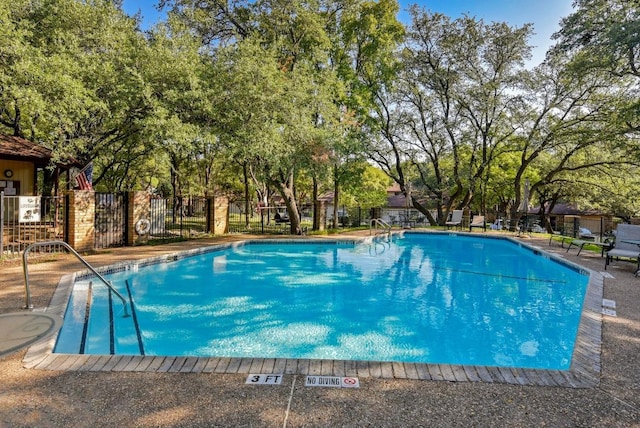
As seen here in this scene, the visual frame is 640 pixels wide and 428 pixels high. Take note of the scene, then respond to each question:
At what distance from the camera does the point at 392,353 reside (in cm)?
479

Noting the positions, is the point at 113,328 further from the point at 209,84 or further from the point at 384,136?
the point at 384,136

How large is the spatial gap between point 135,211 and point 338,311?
8109 mm

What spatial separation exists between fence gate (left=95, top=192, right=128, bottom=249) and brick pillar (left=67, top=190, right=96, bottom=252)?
0.48 m

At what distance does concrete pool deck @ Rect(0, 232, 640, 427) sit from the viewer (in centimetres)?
248

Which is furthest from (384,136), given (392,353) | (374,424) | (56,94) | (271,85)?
(374,424)

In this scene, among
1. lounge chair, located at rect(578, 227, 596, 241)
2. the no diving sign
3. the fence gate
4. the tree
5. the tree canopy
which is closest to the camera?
the no diving sign

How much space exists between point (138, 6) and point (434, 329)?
16882 mm

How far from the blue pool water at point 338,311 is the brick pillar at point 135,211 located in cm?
245

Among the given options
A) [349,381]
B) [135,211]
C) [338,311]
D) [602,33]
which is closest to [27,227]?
[135,211]

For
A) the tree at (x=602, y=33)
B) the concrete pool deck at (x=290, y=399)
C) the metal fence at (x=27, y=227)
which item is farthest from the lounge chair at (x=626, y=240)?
the metal fence at (x=27, y=227)

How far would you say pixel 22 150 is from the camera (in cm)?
1155

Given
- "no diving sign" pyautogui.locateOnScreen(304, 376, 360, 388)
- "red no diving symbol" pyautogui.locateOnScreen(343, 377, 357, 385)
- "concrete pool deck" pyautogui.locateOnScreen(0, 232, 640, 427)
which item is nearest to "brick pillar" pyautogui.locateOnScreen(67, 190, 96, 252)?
"concrete pool deck" pyautogui.locateOnScreen(0, 232, 640, 427)

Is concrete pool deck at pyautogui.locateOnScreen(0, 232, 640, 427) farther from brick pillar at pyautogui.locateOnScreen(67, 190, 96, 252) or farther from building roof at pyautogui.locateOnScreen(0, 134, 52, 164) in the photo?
building roof at pyautogui.locateOnScreen(0, 134, 52, 164)

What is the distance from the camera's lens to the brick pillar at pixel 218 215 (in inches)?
607
